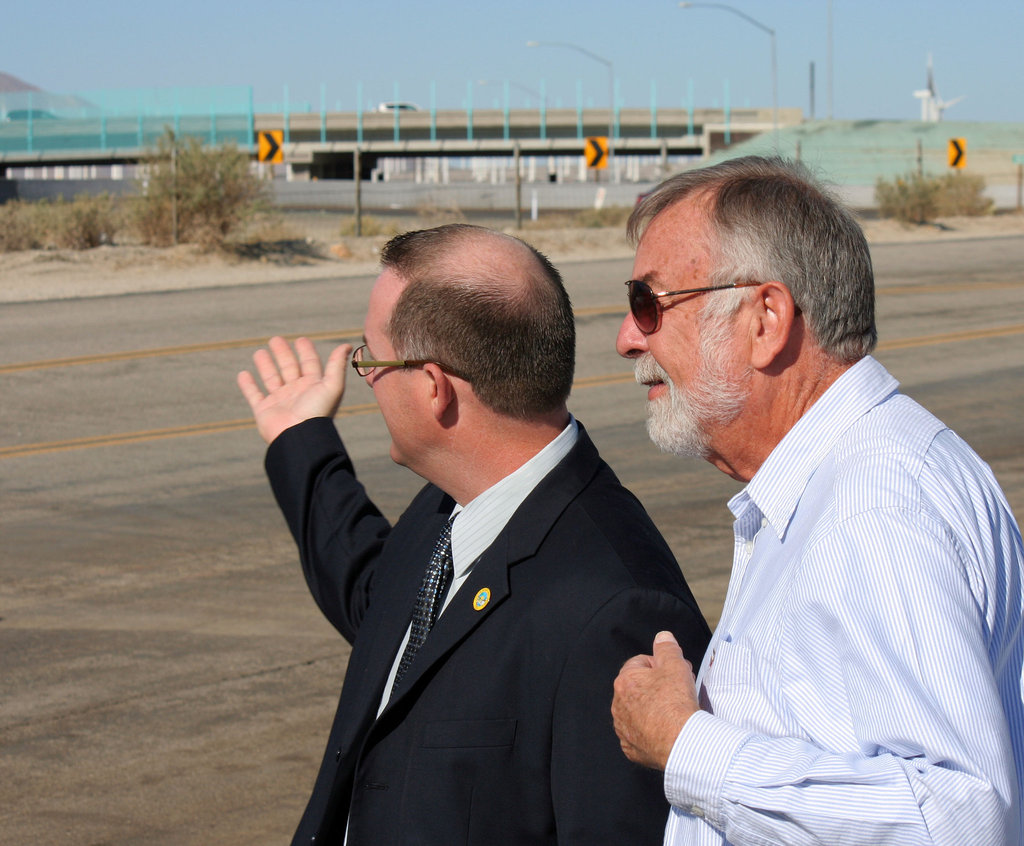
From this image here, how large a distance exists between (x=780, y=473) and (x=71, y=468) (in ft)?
28.6

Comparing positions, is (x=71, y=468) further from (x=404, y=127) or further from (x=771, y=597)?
(x=404, y=127)

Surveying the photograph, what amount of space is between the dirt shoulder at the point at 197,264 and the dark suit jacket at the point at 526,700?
18.4 meters

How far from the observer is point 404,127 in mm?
74188

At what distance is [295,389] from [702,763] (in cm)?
182

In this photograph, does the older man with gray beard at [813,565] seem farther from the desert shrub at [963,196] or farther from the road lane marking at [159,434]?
the desert shrub at [963,196]

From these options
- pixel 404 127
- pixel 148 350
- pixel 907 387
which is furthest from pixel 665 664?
pixel 404 127

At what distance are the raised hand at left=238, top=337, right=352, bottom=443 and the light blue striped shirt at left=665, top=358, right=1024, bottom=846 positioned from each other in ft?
5.07

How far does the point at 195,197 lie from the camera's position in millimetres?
25609

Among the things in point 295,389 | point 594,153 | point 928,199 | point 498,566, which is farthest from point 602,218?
point 498,566

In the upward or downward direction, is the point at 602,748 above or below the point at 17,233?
below

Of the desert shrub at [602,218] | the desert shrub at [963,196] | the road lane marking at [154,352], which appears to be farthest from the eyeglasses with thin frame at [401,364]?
the desert shrub at [963,196]

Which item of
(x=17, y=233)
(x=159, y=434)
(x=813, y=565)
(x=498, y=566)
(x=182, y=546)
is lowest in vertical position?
(x=182, y=546)

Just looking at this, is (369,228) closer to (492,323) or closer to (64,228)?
(64,228)

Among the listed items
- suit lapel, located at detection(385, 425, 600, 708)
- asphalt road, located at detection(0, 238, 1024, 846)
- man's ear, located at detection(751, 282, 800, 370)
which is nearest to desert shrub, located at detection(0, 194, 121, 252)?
asphalt road, located at detection(0, 238, 1024, 846)
